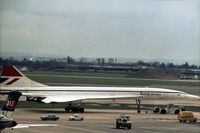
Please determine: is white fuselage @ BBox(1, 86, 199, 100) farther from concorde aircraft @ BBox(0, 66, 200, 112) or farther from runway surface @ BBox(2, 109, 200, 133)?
runway surface @ BBox(2, 109, 200, 133)

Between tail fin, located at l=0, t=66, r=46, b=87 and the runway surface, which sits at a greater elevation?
tail fin, located at l=0, t=66, r=46, b=87

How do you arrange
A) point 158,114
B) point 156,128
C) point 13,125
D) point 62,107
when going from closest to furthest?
1. point 13,125
2. point 156,128
3. point 158,114
4. point 62,107

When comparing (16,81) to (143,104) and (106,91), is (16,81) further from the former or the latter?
(143,104)

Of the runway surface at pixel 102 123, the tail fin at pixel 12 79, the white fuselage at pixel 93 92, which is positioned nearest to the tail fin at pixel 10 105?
the runway surface at pixel 102 123

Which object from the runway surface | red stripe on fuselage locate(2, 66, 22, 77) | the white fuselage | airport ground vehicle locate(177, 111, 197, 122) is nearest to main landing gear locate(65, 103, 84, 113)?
the runway surface

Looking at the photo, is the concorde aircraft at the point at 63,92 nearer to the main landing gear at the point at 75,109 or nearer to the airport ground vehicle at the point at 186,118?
the main landing gear at the point at 75,109

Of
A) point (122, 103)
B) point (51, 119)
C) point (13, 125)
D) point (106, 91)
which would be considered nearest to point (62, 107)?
point (106, 91)

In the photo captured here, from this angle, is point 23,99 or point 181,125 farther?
point 23,99
